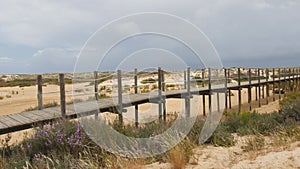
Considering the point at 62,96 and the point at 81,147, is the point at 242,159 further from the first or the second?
the point at 62,96

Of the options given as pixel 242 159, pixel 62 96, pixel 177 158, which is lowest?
pixel 242 159

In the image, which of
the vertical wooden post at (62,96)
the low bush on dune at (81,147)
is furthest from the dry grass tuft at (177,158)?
the vertical wooden post at (62,96)

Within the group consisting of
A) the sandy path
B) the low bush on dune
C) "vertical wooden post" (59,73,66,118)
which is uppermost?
"vertical wooden post" (59,73,66,118)

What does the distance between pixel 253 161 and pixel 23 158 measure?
3.42 meters

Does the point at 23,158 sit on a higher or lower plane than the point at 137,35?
lower

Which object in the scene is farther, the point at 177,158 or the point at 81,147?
the point at 81,147

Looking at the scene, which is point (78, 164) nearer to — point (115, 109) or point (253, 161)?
point (253, 161)

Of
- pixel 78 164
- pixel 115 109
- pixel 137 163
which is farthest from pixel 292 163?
pixel 115 109

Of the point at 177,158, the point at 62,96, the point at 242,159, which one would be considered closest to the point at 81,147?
the point at 177,158

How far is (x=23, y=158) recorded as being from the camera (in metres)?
4.26

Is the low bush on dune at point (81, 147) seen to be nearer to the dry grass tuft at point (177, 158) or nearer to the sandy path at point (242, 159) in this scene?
the dry grass tuft at point (177, 158)

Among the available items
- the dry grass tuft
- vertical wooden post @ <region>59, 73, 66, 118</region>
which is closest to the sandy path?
the dry grass tuft

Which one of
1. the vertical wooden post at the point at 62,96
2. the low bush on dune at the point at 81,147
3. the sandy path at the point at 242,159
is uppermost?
the vertical wooden post at the point at 62,96

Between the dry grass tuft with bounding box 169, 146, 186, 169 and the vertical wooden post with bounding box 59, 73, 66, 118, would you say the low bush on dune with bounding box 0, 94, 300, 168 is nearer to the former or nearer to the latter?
the dry grass tuft with bounding box 169, 146, 186, 169
